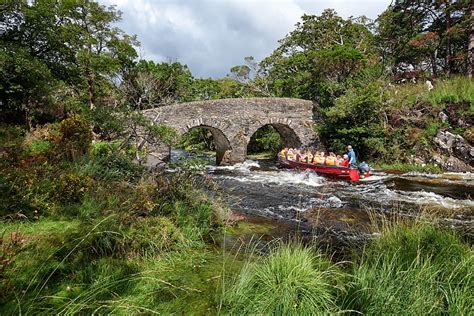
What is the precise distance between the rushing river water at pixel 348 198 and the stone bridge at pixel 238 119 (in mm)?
4381

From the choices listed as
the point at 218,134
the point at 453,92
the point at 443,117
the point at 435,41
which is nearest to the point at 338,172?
the point at 443,117

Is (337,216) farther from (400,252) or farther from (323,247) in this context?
(400,252)

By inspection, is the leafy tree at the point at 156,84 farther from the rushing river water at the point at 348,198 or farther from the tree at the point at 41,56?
the rushing river water at the point at 348,198

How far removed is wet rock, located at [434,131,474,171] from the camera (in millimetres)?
13720

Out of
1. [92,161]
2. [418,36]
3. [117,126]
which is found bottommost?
[92,161]

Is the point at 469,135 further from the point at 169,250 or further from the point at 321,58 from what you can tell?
the point at 169,250

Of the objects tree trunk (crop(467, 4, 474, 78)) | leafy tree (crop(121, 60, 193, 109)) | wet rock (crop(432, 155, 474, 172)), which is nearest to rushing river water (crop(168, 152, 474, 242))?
wet rock (crop(432, 155, 474, 172))

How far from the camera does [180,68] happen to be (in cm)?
2839

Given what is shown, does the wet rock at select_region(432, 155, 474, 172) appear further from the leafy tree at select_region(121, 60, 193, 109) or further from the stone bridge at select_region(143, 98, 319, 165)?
the leafy tree at select_region(121, 60, 193, 109)

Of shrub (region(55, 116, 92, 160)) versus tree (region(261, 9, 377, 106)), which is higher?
tree (region(261, 9, 377, 106))

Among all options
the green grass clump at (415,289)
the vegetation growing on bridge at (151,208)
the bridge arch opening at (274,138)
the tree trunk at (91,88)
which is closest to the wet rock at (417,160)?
the vegetation growing on bridge at (151,208)

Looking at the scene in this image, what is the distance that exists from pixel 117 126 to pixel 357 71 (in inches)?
671

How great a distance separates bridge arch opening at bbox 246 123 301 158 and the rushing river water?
6.10m

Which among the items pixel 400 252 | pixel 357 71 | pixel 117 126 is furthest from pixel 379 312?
pixel 357 71
